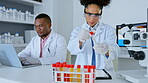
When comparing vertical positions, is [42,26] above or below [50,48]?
above

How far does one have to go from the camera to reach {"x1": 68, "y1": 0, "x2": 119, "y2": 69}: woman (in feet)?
4.44

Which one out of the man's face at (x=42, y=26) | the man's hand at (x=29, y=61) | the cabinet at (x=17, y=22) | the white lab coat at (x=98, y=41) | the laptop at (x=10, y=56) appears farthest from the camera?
the cabinet at (x=17, y=22)

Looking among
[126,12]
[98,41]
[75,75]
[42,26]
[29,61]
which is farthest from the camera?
[126,12]

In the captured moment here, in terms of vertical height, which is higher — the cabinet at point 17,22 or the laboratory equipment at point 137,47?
the cabinet at point 17,22

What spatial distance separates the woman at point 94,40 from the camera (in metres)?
1.35

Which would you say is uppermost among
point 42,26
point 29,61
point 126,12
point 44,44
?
point 126,12

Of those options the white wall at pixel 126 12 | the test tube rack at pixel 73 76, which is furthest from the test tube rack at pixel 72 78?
the white wall at pixel 126 12

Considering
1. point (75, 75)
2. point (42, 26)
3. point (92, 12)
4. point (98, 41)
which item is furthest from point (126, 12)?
point (75, 75)

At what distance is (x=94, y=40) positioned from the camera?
133 centimetres

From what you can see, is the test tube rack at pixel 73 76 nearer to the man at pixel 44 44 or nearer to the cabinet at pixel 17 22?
the man at pixel 44 44

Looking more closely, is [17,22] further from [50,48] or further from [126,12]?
[126,12]

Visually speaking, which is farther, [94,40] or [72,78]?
[94,40]

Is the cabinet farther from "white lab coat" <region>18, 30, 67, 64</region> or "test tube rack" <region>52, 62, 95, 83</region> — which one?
"test tube rack" <region>52, 62, 95, 83</region>

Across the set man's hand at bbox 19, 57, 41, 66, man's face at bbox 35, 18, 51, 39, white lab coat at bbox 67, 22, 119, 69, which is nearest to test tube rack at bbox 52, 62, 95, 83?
man's hand at bbox 19, 57, 41, 66
